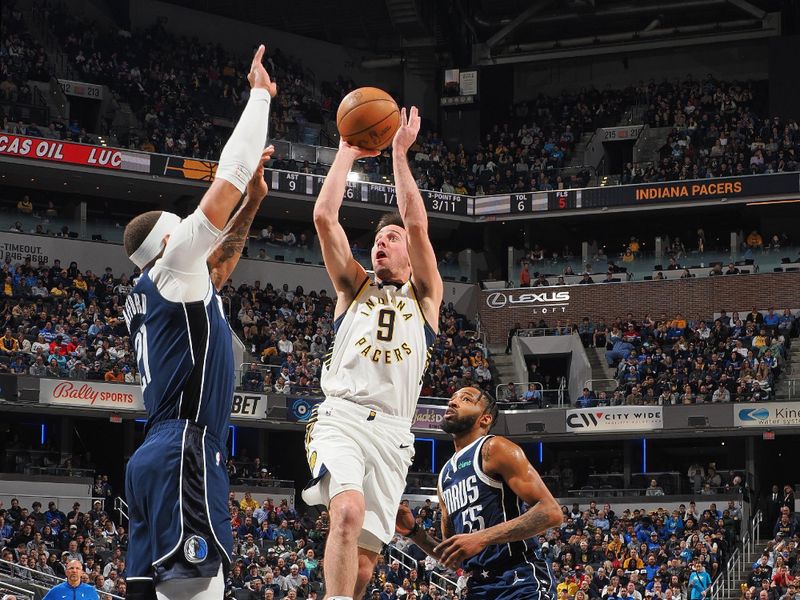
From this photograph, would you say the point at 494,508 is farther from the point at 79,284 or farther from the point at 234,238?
the point at 79,284

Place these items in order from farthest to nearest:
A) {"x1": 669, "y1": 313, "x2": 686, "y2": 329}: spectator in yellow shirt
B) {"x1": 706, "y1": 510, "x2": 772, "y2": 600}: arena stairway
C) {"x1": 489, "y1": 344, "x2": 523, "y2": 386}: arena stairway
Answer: {"x1": 489, "y1": 344, "x2": 523, "y2": 386}: arena stairway → {"x1": 669, "y1": 313, "x2": 686, "y2": 329}: spectator in yellow shirt → {"x1": 706, "y1": 510, "x2": 772, "y2": 600}: arena stairway

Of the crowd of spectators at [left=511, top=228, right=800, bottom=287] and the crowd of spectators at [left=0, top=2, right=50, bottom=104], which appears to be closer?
the crowd of spectators at [left=0, top=2, right=50, bottom=104]

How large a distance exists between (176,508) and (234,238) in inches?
62.5

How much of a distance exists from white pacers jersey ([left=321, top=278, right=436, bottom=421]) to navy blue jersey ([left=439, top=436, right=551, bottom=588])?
2.57 ft

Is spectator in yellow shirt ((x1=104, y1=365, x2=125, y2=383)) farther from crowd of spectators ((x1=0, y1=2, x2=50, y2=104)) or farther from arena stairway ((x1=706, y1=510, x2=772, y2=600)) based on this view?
arena stairway ((x1=706, y1=510, x2=772, y2=600))

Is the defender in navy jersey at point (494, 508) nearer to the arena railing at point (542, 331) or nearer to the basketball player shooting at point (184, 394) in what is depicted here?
the basketball player shooting at point (184, 394)

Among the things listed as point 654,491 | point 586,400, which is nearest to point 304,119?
point 586,400

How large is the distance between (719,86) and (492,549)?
146 ft

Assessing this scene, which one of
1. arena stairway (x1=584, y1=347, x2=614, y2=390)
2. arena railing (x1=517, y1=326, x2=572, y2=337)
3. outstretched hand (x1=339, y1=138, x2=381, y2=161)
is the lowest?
arena stairway (x1=584, y1=347, x2=614, y2=390)

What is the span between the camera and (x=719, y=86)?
49.8 meters

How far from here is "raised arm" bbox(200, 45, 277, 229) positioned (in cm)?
565

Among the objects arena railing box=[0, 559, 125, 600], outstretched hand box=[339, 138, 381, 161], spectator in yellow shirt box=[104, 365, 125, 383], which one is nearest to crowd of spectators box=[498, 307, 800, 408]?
spectator in yellow shirt box=[104, 365, 125, 383]

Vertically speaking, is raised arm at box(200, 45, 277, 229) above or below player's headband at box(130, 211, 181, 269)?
above

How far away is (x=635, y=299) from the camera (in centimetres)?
4422
